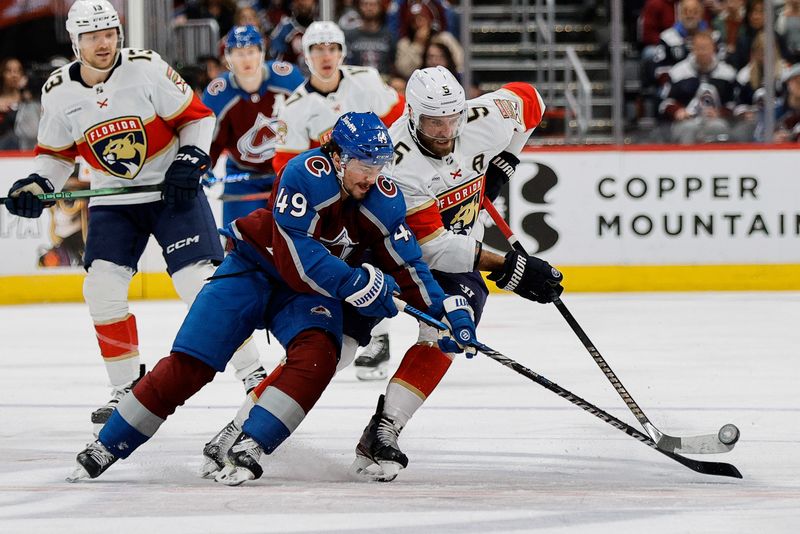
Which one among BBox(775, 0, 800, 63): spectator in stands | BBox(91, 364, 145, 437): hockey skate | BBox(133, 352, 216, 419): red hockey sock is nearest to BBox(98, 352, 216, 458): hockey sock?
BBox(133, 352, 216, 419): red hockey sock

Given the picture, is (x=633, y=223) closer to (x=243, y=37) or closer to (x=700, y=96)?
(x=700, y=96)

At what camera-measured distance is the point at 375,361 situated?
579 centimetres

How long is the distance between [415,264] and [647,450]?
930 mm

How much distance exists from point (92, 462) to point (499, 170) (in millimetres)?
1631

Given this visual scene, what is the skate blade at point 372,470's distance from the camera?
12.1ft

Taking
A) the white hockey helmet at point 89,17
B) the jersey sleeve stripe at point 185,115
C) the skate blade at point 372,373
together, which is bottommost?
the skate blade at point 372,373

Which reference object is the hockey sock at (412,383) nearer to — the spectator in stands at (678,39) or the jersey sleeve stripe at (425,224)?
the jersey sleeve stripe at (425,224)

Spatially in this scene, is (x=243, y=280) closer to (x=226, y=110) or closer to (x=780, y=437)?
(x=780, y=437)

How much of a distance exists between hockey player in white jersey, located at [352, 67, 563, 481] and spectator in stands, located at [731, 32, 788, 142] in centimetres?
499

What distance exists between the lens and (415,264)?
12.4 feet

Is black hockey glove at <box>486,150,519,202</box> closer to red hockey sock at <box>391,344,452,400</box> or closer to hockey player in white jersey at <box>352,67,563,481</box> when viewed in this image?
hockey player in white jersey at <box>352,67,563,481</box>

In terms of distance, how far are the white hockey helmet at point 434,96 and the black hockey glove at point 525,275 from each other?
1.31ft

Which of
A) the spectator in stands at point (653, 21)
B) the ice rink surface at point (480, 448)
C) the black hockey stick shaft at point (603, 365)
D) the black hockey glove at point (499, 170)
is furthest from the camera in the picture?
the spectator in stands at point (653, 21)

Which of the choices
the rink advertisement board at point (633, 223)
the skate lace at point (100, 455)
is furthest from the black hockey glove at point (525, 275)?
the rink advertisement board at point (633, 223)
